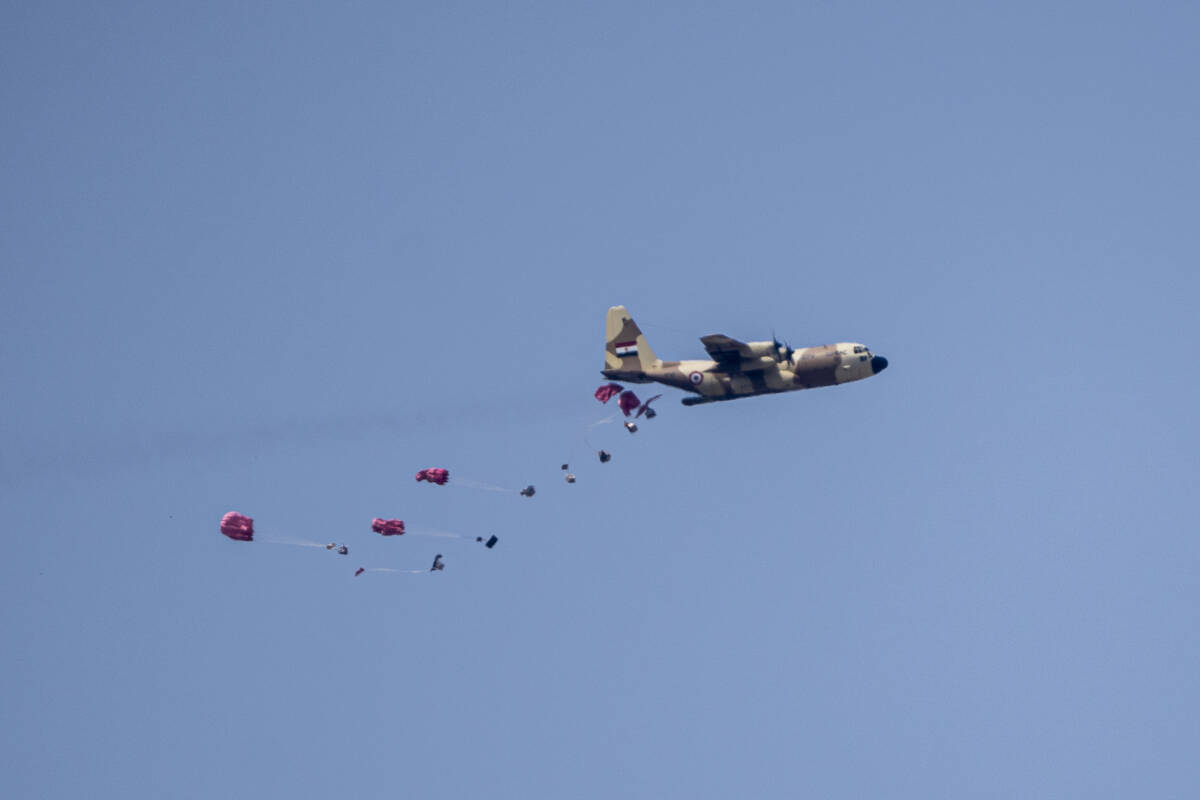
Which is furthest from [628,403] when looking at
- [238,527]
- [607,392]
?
[238,527]

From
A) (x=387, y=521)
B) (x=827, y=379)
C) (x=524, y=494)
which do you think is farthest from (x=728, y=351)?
(x=387, y=521)

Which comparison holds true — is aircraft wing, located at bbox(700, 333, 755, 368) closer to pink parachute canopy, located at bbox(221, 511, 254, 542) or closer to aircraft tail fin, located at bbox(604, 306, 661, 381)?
aircraft tail fin, located at bbox(604, 306, 661, 381)

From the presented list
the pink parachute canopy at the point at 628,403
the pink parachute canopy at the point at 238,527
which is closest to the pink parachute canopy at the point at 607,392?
the pink parachute canopy at the point at 628,403

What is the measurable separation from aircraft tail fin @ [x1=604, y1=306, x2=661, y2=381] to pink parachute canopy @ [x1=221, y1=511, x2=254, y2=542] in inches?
887

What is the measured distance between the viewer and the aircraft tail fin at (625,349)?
128 metres

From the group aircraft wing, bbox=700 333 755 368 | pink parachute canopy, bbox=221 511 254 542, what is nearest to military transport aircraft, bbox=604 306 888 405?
aircraft wing, bbox=700 333 755 368

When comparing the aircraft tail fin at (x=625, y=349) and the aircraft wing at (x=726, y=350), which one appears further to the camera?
the aircraft tail fin at (x=625, y=349)

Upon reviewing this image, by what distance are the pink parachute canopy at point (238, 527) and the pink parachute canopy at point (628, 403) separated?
22530mm

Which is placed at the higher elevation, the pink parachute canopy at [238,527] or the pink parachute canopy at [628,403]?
the pink parachute canopy at [628,403]

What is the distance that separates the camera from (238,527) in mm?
124750

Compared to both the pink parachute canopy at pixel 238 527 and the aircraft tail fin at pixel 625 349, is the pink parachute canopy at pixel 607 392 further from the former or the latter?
the pink parachute canopy at pixel 238 527

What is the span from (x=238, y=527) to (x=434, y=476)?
11.5 meters

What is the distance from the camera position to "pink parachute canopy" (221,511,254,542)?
125 metres

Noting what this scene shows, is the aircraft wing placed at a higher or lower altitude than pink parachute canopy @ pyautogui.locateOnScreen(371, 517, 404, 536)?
higher
